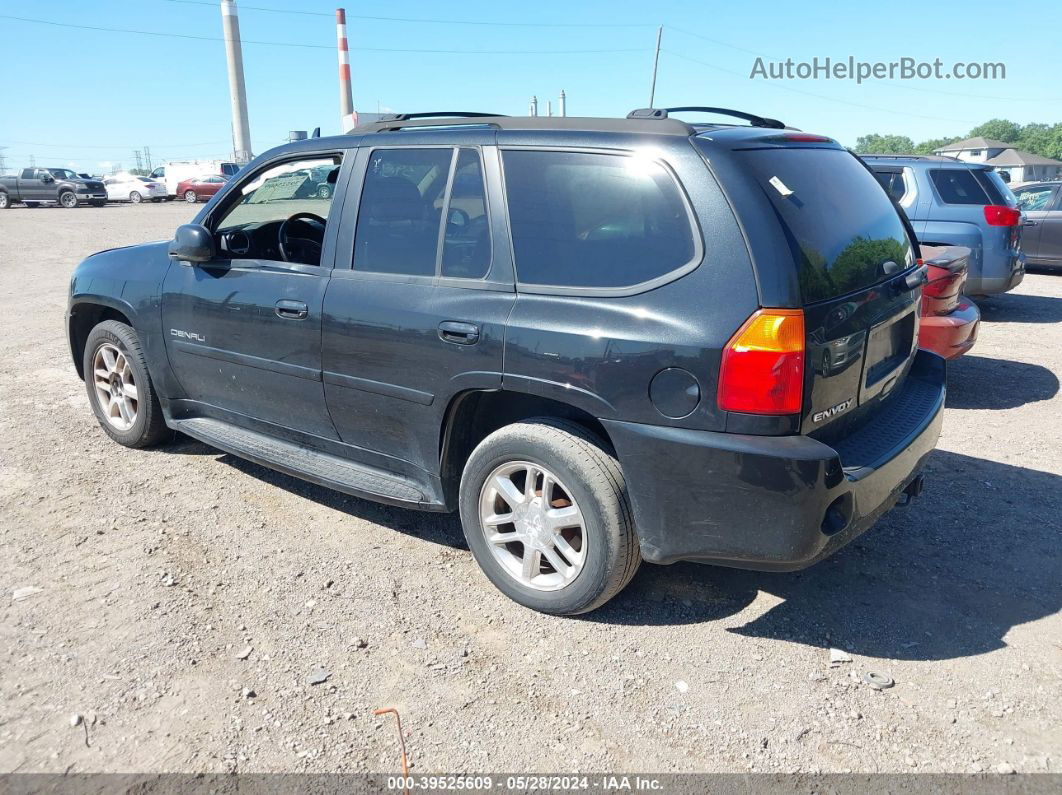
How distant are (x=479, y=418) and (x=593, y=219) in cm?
98

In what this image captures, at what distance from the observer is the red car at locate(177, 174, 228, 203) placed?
130 feet

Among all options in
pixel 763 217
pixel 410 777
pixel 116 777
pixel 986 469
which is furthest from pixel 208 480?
pixel 986 469

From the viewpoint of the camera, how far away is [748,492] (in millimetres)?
2715

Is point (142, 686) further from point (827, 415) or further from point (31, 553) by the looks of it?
point (827, 415)

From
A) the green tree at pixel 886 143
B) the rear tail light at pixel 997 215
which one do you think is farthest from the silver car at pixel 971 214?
the green tree at pixel 886 143

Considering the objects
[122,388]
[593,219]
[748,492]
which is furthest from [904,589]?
[122,388]

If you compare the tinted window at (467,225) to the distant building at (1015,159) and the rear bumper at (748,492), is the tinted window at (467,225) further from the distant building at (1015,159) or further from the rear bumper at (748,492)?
the distant building at (1015,159)

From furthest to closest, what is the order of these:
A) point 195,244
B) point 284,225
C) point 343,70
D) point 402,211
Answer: point 343,70, point 284,225, point 195,244, point 402,211

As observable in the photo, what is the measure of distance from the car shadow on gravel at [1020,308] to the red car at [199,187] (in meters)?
36.7

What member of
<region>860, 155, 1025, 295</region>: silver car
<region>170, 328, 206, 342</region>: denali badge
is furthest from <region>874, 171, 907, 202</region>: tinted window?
<region>170, 328, 206, 342</region>: denali badge

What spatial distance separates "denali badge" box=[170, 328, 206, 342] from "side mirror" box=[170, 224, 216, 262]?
40 cm

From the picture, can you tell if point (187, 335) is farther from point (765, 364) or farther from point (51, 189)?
point (51, 189)

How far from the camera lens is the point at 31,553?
Result: 3787 millimetres

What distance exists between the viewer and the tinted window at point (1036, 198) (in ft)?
40.9
